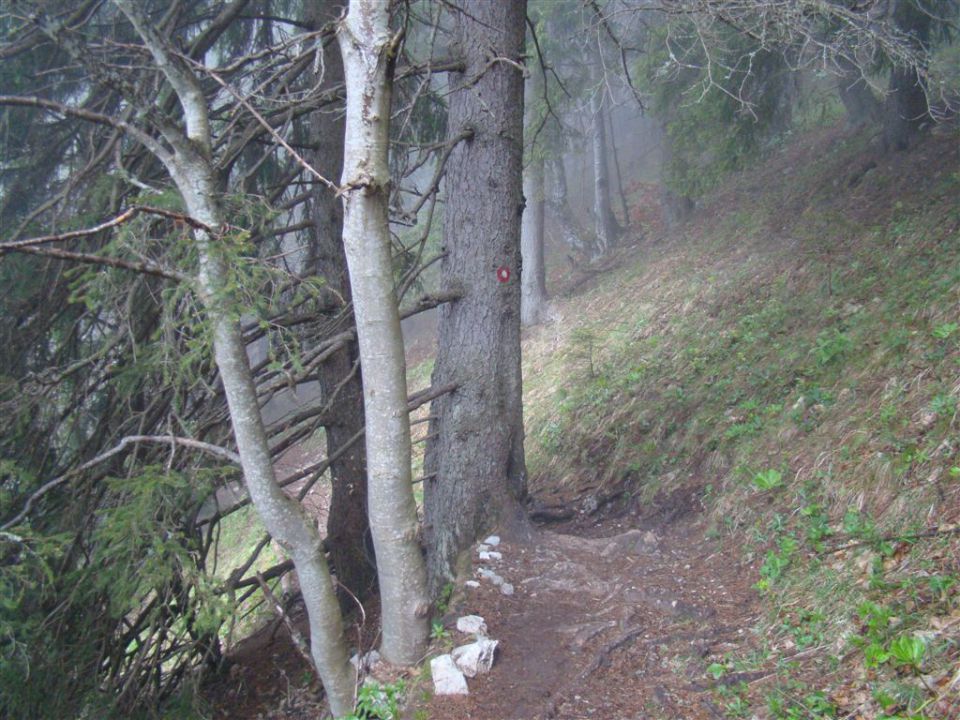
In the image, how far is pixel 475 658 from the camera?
4.29 meters

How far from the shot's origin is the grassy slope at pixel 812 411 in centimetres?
373

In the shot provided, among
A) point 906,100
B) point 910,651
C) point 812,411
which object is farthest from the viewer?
point 906,100

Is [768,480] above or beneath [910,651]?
Result: beneath

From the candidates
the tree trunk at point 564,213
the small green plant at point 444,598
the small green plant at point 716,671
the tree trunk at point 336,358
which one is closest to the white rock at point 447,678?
the small green plant at point 444,598

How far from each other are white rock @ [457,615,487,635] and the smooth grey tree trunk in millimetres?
710

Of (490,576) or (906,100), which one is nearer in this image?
(490,576)

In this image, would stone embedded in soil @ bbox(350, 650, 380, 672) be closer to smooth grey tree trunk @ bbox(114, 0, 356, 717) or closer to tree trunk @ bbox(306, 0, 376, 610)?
smooth grey tree trunk @ bbox(114, 0, 356, 717)

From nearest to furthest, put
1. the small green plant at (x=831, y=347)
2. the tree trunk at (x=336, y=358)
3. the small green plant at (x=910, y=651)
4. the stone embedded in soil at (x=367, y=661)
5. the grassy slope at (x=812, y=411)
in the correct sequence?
the small green plant at (x=910, y=651)
the grassy slope at (x=812, y=411)
the stone embedded in soil at (x=367, y=661)
the small green plant at (x=831, y=347)
the tree trunk at (x=336, y=358)

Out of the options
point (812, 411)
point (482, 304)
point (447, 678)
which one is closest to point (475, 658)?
point (447, 678)

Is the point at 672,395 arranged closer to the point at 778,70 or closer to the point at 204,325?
the point at 778,70

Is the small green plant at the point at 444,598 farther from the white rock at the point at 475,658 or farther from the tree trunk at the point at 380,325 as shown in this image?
the white rock at the point at 475,658

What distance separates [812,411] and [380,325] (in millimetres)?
3938

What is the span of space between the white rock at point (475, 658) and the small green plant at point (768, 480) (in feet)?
7.72

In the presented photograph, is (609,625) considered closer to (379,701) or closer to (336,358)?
(379,701)
